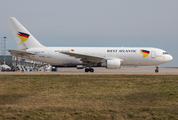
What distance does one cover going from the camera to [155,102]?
893cm

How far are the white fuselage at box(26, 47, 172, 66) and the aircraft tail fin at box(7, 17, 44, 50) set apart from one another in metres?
0.92

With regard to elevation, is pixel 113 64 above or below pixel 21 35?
below

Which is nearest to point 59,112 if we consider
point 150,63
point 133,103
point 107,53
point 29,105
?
point 29,105

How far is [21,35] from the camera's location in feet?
97.7

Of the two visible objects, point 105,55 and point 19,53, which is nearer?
point 19,53

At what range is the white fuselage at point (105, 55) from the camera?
29.7 metres

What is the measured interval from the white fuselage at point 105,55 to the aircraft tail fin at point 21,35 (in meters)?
0.92

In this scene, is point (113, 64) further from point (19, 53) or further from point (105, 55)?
point (19, 53)

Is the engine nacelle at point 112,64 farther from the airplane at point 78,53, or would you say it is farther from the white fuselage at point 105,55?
the white fuselage at point 105,55

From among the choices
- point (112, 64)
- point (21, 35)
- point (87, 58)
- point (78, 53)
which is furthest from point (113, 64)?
point (21, 35)

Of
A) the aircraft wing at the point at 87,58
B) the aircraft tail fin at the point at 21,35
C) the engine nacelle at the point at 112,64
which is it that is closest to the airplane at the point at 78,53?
the aircraft tail fin at the point at 21,35

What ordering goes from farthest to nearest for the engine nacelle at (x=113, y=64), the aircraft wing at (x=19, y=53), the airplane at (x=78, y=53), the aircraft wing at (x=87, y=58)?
the airplane at (x=78, y=53)
the aircraft wing at (x=19, y=53)
the aircraft wing at (x=87, y=58)
the engine nacelle at (x=113, y=64)

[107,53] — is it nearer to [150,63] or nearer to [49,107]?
[150,63]

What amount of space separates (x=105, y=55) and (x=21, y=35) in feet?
38.2
